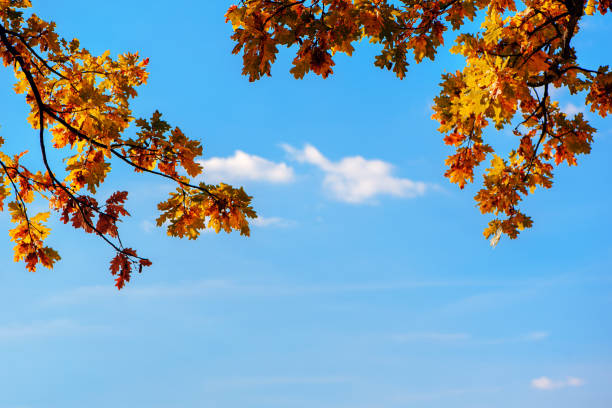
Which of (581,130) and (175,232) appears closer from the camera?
(175,232)

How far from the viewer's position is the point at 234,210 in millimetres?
7039

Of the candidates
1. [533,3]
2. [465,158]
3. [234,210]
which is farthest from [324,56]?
[533,3]

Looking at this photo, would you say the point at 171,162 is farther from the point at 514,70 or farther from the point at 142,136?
the point at 514,70

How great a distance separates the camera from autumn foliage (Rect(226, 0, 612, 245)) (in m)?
6.04

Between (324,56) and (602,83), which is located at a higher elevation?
(602,83)

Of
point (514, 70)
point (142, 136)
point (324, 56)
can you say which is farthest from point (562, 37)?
point (142, 136)

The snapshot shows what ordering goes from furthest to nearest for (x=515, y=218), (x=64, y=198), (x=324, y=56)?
(x=515, y=218) → (x=64, y=198) → (x=324, y=56)

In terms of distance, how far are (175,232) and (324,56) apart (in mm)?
3096

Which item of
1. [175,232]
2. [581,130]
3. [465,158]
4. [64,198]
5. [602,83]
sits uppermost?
[602,83]

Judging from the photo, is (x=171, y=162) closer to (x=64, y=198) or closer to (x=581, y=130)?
(x=64, y=198)

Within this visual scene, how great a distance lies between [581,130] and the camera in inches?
354

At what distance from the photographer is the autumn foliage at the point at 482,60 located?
6.04 meters

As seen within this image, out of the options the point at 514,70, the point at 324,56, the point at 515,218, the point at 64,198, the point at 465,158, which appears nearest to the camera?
the point at 324,56

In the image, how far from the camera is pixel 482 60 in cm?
728
